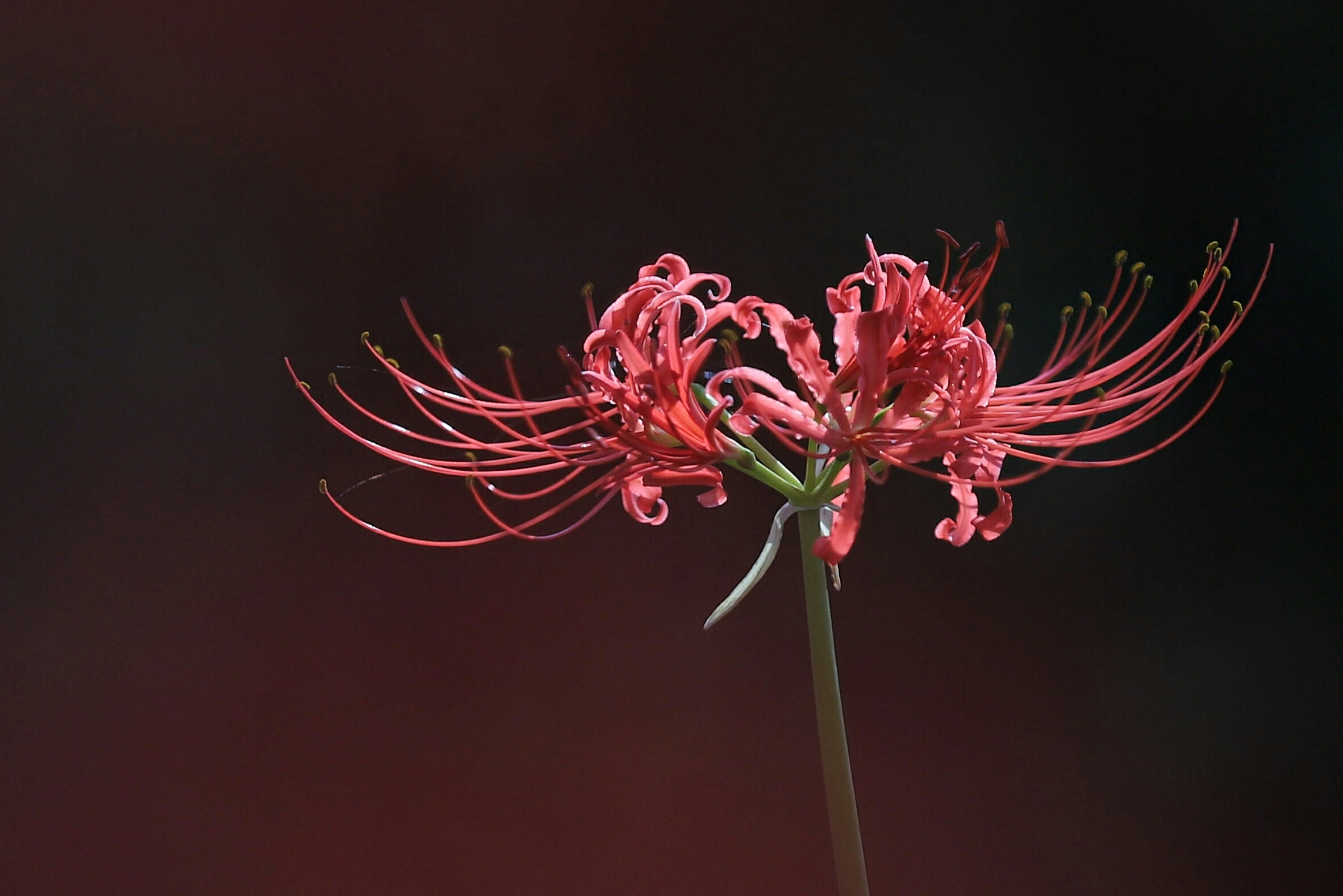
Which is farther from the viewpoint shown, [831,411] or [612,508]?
[612,508]

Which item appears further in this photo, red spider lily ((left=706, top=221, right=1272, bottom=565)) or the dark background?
the dark background

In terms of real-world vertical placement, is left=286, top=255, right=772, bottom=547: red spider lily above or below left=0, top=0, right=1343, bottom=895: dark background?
below

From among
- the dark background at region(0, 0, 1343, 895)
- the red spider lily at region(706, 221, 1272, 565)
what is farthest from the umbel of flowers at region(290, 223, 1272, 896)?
the dark background at region(0, 0, 1343, 895)

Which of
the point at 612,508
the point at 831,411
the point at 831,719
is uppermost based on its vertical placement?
the point at 612,508

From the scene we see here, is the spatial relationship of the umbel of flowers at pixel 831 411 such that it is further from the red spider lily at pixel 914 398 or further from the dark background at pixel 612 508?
the dark background at pixel 612 508

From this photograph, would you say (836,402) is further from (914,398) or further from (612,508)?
(612,508)

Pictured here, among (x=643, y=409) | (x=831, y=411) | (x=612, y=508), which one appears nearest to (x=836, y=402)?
(x=831, y=411)

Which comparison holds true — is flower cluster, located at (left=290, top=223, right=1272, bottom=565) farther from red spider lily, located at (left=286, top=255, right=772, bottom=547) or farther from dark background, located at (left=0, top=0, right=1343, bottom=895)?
dark background, located at (left=0, top=0, right=1343, bottom=895)
